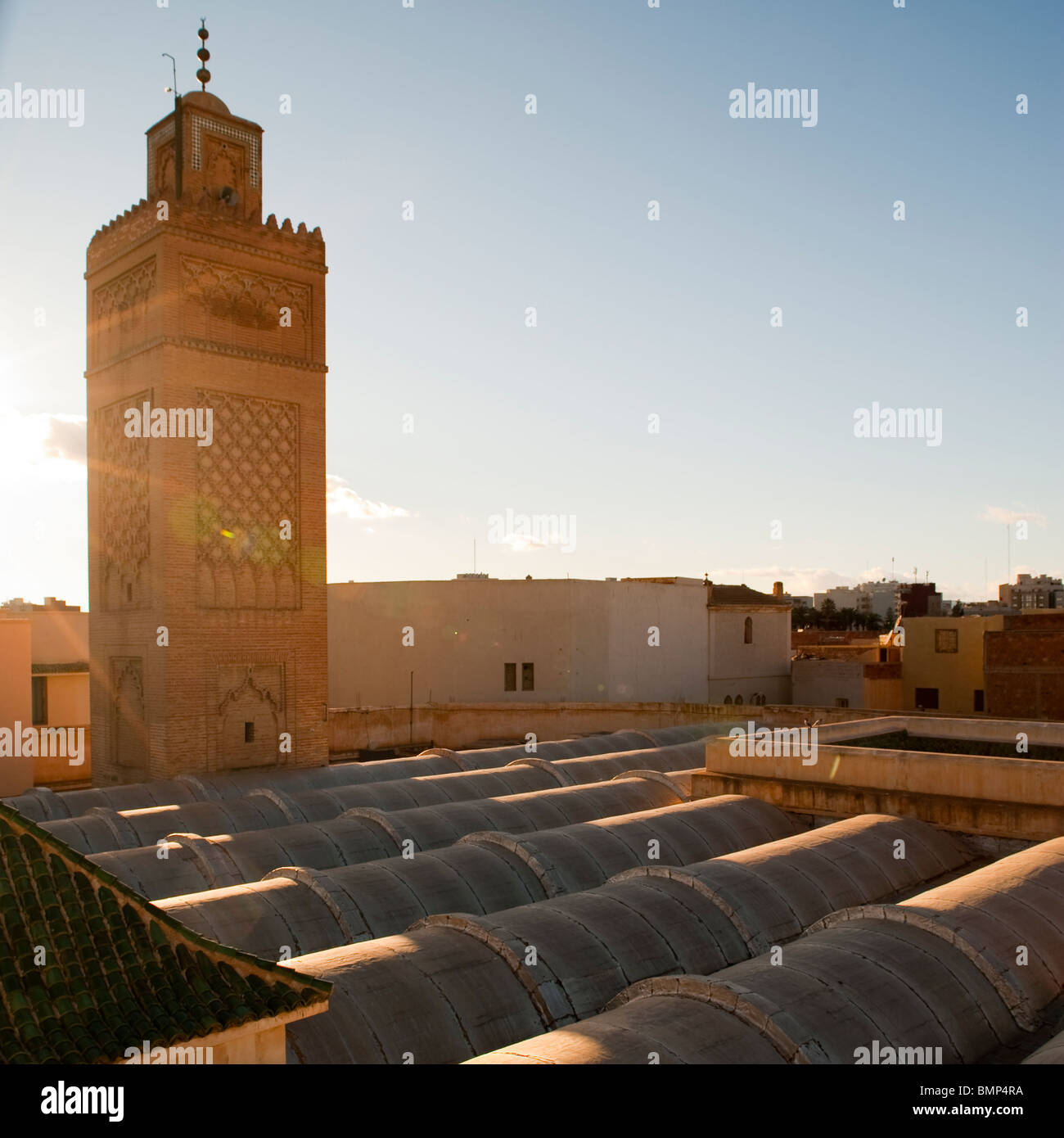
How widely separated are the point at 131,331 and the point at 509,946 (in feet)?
53.1

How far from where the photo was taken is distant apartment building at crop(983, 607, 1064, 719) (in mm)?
36781

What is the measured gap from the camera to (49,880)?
22.9 feet

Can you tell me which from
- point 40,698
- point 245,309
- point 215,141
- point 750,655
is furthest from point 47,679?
point 750,655

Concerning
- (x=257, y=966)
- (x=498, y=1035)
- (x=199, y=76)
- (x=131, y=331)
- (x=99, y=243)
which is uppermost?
(x=199, y=76)

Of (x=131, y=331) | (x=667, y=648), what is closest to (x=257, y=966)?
(x=131, y=331)

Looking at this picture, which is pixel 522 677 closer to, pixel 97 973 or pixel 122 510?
pixel 122 510

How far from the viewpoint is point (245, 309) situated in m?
21.2

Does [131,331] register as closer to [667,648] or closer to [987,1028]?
[987,1028]

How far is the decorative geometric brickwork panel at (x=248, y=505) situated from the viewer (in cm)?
2033

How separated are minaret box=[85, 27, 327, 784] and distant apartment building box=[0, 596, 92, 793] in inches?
220

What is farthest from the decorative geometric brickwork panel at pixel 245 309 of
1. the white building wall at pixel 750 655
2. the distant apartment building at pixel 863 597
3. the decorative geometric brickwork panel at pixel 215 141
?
the distant apartment building at pixel 863 597

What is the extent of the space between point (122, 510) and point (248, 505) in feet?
8.73

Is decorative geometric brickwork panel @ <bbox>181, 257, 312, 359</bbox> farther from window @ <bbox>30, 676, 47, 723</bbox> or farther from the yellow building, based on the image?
the yellow building

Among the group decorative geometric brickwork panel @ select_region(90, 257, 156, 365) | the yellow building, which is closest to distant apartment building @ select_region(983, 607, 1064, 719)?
the yellow building
